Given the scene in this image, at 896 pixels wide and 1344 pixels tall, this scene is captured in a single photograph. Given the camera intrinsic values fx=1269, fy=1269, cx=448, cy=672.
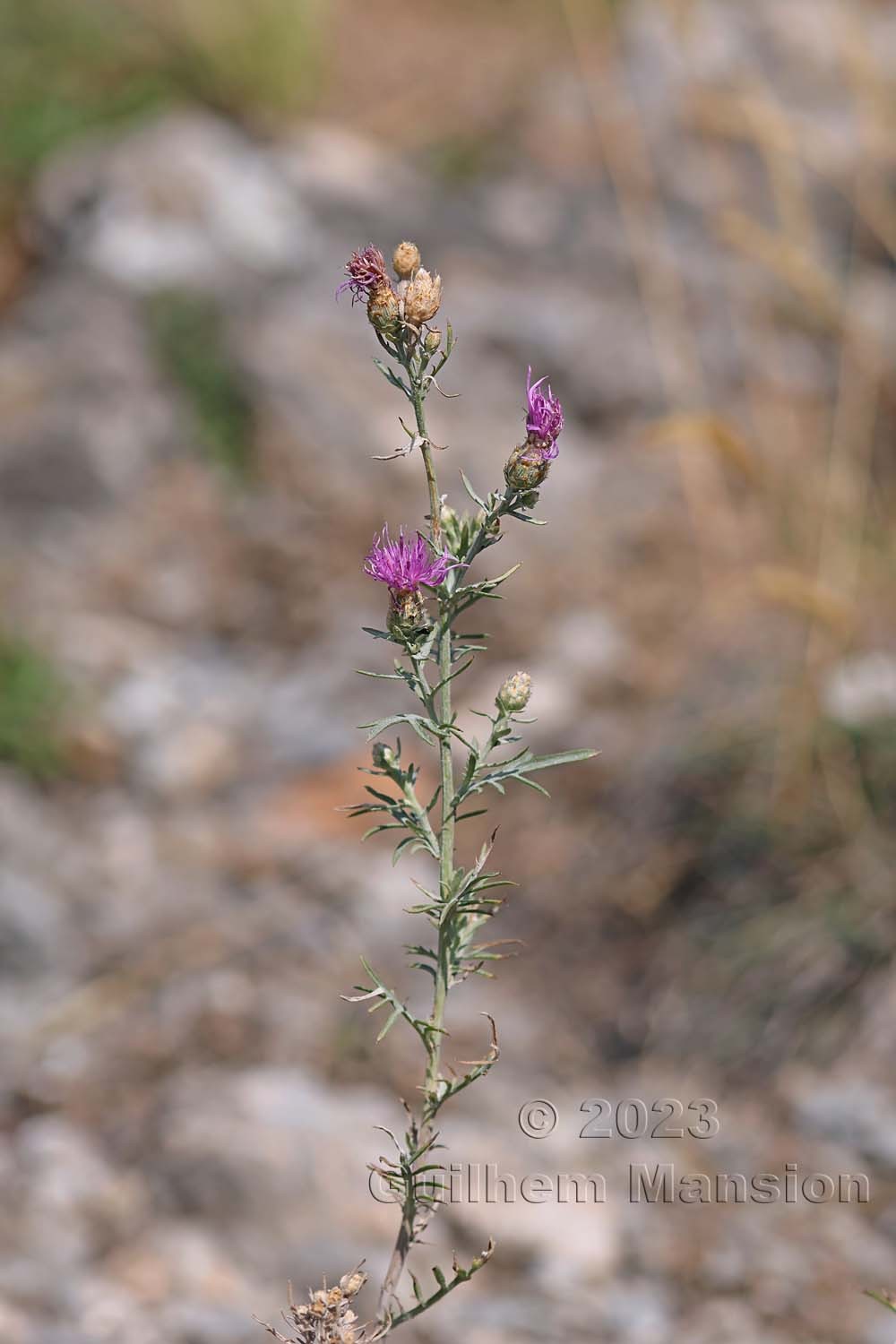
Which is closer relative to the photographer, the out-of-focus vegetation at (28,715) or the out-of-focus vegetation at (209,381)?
the out-of-focus vegetation at (28,715)

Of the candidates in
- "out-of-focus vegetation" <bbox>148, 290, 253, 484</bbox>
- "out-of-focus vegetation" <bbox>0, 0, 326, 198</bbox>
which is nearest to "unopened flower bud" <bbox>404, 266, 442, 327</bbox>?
"out-of-focus vegetation" <bbox>148, 290, 253, 484</bbox>

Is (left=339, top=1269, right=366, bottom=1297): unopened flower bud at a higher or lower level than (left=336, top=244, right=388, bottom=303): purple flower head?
lower

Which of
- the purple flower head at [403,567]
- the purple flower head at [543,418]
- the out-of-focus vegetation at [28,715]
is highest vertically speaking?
the out-of-focus vegetation at [28,715]

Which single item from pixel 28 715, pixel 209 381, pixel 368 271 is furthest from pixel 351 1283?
pixel 209 381

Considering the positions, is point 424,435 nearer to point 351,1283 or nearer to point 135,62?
point 351,1283

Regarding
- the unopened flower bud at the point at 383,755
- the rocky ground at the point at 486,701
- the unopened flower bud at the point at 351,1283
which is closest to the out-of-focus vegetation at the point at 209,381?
the rocky ground at the point at 486,701

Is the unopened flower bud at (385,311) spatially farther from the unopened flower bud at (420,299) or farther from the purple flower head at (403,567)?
the purple flower head at (403,567)

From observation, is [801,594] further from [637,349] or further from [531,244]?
[531,244]

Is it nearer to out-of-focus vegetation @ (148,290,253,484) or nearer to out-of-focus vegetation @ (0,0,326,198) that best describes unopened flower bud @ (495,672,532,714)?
out-of-focus vegetation @ (148,290,253,484)
